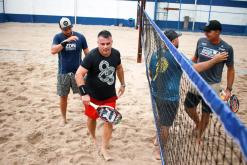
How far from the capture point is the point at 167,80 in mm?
4258

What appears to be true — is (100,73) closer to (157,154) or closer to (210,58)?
(157,154)

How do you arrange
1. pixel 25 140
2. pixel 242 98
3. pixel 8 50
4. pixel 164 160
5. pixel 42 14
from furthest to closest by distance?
1. pixel 42 14
2. pixel 8 50
3. pixel 242 98
4. pixel 25 140
5. pixel 164 160

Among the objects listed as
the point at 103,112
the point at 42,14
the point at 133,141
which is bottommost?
the point at 133,141

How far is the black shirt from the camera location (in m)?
4.33

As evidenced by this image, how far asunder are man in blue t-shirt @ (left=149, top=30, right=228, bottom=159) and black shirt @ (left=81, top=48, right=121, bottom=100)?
67 cm

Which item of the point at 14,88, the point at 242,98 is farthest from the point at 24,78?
the point at 242,98

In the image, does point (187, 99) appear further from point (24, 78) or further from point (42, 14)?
point (42, 14)

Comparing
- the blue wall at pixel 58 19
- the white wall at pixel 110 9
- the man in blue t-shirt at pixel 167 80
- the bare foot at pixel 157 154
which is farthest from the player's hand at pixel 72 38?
the white wall at pixel 110 9

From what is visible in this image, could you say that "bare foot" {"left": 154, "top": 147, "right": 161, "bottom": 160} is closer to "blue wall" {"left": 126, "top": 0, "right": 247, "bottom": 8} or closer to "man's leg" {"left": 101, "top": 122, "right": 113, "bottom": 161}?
"man's leg" {"left": 101, "top": 122, "right": 113, "bottom": 161}

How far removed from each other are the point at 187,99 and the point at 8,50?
9491mm

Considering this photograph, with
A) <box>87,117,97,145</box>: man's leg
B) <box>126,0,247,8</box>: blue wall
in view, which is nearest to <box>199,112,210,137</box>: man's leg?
<box>87,117,97,145</box>: man's leg

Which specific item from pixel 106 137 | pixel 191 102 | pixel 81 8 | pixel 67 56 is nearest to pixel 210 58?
pixel 191 102

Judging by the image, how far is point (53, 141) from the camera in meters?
5.06

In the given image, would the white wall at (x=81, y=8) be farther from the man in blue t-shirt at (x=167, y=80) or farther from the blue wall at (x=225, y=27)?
the man in blue t-shirt at (x=167, y=80)
